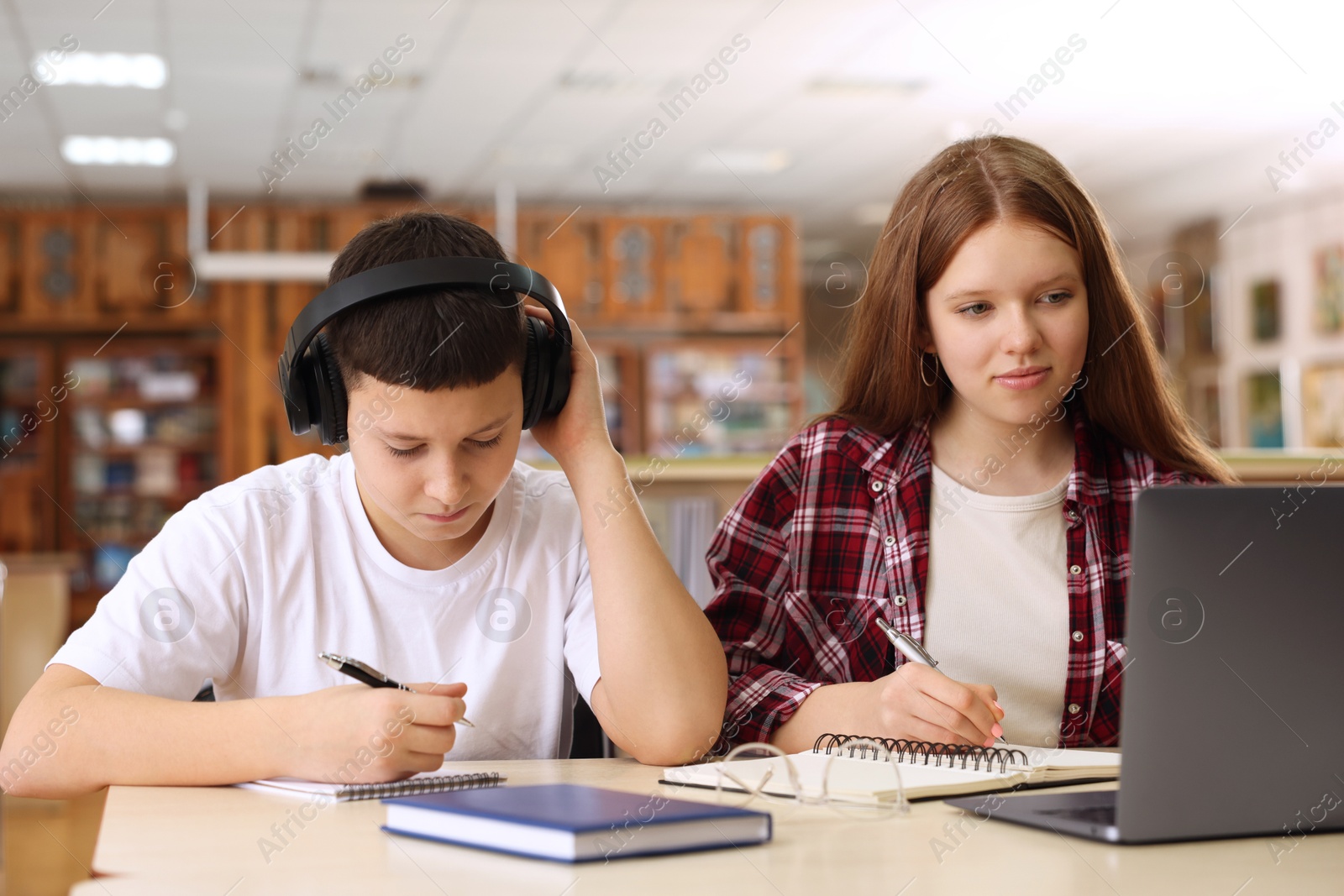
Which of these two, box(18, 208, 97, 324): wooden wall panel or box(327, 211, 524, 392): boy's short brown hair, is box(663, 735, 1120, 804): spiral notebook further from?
box(18, 208, 97, 324): wooden wall panel

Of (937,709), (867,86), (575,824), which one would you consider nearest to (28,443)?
(867,86)

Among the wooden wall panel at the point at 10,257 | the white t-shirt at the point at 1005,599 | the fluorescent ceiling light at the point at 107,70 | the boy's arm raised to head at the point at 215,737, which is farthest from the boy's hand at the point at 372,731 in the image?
the wooden wall panel at the point at 10,257

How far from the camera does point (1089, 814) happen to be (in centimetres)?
85

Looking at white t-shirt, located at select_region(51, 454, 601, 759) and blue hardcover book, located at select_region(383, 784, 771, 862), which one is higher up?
white t-shirt, located at select_region(51, 454, 601, 759)

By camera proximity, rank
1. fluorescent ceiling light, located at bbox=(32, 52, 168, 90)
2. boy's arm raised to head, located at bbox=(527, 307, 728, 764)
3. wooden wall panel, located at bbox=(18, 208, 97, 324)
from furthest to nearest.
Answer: wooden wall panel, located at bbox=(18, 208, 97, 324)
fluorescent ceiling light, located at bbox=(32, 52, 168, 90)
boy's arm raised to head, located at bbox=(527, 307, 728, 764)

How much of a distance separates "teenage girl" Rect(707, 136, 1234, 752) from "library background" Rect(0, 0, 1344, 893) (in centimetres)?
324

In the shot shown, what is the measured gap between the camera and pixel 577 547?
137cm

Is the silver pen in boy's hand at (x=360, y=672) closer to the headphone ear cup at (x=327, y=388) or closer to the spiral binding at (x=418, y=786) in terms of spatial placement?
the spiral binding at (x=418, y=786)

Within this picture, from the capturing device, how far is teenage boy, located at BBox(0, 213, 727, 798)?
40.0 inches

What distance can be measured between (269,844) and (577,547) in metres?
0.59

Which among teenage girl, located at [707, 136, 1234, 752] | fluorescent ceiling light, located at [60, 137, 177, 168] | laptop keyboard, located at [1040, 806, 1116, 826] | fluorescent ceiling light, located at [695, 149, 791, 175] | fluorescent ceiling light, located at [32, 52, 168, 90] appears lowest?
laptop keyboard, located at [1040, 806, 1116, 826]

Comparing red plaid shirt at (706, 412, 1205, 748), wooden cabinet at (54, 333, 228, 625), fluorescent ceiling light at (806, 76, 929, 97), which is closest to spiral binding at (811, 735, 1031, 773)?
red plaid shirt at (706, 412, 1205, 748)

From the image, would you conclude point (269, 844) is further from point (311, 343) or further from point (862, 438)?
point (862, 438)

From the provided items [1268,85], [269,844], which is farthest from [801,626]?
[1268,85]
